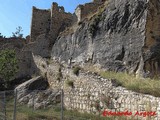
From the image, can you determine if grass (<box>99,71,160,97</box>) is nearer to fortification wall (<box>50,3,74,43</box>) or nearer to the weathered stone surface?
the weathered stone surface

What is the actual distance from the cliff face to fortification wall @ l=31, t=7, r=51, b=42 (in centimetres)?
1009

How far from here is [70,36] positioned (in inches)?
1131

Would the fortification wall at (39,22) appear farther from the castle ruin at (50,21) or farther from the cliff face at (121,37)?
the cliff face at (121,37)

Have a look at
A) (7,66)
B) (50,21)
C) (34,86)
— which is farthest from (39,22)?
(34,86)

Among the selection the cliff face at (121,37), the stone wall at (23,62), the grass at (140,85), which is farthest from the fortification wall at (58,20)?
the grass at (140,85)

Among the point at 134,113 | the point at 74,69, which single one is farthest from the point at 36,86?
the point at 134,113

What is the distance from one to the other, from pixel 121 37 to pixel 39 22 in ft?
55.7

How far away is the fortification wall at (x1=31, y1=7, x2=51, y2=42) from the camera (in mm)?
36562

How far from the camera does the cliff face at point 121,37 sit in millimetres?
20047

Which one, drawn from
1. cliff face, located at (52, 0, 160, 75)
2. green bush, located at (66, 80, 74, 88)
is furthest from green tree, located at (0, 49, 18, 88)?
green bush, located at (66, 80, 74, 88)

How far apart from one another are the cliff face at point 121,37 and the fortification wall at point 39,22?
397 inches

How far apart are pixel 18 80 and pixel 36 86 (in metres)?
4.83

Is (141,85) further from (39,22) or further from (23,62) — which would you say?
(39,22)

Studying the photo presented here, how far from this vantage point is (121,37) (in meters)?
21.8
